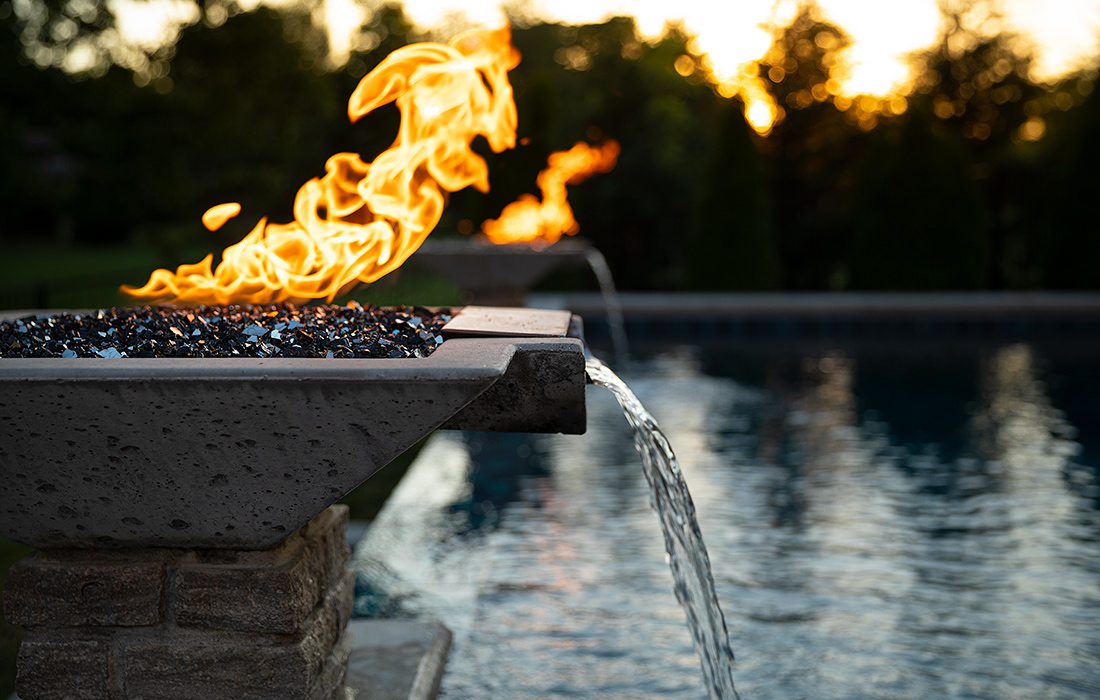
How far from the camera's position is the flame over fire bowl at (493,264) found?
9.98 meters

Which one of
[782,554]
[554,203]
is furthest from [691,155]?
[782,554]

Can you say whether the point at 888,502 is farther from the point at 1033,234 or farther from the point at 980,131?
the point at 980,131

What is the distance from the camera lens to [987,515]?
19.5 feet

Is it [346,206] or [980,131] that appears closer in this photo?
[346,206]

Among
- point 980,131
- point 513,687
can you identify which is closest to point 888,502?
point 513,687

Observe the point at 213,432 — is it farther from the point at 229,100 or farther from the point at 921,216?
the point at 921,216

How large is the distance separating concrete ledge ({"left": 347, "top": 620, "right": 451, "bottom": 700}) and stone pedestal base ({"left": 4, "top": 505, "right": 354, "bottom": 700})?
81cm

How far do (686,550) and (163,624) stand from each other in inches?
63.0

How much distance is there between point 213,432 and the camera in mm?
2361

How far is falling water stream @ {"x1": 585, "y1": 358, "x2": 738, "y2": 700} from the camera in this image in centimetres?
335

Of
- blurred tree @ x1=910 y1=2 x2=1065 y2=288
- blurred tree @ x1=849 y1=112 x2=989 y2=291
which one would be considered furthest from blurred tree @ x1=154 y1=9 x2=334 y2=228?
blurred tree @ x1=910 y1=2 x2=1065 y2=288

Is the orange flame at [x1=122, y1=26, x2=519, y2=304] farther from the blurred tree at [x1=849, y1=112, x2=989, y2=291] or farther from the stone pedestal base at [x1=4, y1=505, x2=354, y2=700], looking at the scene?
the blurred tree at [x1=849, y1=112, x2=989, y2=291]

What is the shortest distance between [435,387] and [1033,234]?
58.1 feet

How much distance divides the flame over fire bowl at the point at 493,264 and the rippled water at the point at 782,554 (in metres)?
1.59
